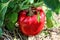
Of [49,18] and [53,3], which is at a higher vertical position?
[49,18]

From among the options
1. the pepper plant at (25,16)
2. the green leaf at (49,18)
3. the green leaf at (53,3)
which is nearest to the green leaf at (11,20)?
the pepper plant at (25,16)

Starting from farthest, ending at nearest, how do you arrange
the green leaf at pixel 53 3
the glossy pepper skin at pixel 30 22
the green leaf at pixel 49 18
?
the glossy pepper skin at pixel 30 22 < the green leaf at pixel 49 18 < the green leaf at pixel 53 3

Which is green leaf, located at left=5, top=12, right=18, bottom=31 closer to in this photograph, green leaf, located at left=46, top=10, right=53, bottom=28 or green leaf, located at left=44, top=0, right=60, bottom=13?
green leaf, located at left=46, top=10, right=53, bottom=28

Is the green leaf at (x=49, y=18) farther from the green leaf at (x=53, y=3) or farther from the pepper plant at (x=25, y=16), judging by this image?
the green leaf at (x=53, y=3)

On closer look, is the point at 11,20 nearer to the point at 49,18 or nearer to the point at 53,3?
the point at 49,18

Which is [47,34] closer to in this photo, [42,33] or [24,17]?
[42,33]

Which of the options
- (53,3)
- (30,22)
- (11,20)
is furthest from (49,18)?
(53,3)

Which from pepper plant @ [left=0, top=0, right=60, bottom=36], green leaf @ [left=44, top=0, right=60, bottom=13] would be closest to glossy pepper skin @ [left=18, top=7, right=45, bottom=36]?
pepper plant @ [left=0, top=0, right=60, bottom=36]

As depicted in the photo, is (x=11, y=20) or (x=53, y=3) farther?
(x=11, y=20)
